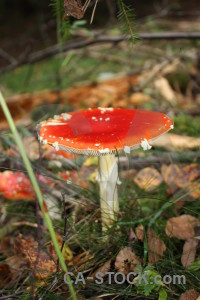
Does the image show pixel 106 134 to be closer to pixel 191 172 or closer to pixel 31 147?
pixel 191 172

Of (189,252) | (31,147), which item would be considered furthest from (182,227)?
(31,147)

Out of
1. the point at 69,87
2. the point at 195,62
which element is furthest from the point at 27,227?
the point at 195,62

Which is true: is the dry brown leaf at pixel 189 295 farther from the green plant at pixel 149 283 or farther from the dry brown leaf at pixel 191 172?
the dry brown leaf at pixel 191 172

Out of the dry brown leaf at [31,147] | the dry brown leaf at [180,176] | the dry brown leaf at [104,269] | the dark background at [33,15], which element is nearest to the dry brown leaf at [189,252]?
the dry brown leaf at [104,269]

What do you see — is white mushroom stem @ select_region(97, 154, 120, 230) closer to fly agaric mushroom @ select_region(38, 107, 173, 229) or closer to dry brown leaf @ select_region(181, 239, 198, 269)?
fly agaric mushroom @ select_region(38, 107, 173, 229)

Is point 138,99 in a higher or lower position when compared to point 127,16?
lower

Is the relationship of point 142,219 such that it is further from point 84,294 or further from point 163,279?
point 84,294
